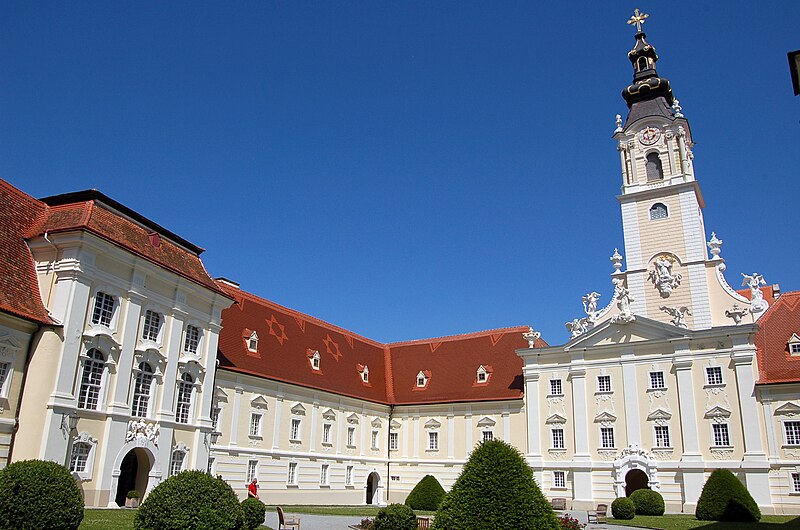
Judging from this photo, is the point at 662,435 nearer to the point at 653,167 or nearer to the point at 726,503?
the point at 726,503

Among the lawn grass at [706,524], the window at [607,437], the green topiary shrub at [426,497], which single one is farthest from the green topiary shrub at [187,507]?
the window at [607,437]

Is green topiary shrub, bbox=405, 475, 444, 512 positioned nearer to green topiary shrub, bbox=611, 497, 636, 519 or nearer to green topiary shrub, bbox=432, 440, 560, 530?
green topiary shrub, bbox=611, 497, 636, 519

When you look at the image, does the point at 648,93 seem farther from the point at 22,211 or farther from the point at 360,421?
the point at 22,211

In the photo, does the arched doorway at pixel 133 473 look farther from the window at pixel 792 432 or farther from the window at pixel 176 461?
the window at pixel 792 432

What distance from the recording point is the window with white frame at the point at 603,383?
40.8 metres

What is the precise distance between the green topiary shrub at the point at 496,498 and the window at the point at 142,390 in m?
17.7

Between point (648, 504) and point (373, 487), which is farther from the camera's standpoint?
point (373, 487)

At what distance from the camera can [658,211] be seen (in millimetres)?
43969

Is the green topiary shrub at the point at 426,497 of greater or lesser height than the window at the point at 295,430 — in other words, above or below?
below

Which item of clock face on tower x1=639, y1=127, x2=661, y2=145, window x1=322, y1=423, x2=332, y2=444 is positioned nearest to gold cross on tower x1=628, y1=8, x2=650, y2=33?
clock face on tower x1=639, y1=127, x2=661, y2=145

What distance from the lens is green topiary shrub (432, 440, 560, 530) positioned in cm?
1217

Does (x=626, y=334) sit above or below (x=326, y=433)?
above

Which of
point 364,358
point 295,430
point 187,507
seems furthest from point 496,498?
point 364,358

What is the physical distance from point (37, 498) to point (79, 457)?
9992 mm
